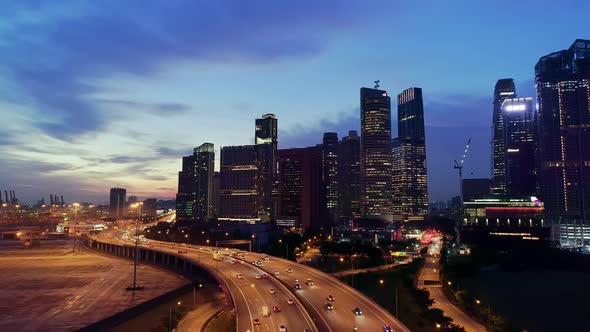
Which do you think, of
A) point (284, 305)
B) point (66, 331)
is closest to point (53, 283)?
point (66, 331)

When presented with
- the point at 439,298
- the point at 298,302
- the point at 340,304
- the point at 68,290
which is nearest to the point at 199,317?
the point at 298,302

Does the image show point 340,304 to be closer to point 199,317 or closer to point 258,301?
point 258,301

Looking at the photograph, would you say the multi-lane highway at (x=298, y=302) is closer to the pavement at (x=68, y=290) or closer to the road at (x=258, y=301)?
the road at (x=258, y=301)

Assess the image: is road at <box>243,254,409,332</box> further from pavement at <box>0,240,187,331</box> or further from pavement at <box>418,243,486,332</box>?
pavement at <box>0,240,187,331</box>

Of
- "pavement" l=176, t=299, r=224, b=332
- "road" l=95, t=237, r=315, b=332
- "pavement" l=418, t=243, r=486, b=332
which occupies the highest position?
"road" l=95, t=237, r=315, b=332

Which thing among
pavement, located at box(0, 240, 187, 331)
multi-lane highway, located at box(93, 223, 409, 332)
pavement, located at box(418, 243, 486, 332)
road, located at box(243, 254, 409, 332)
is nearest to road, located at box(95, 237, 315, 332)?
multi-lane highway, located at box(93, 223, 409, 332)

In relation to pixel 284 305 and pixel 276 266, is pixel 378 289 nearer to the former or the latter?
pixel 276 266
